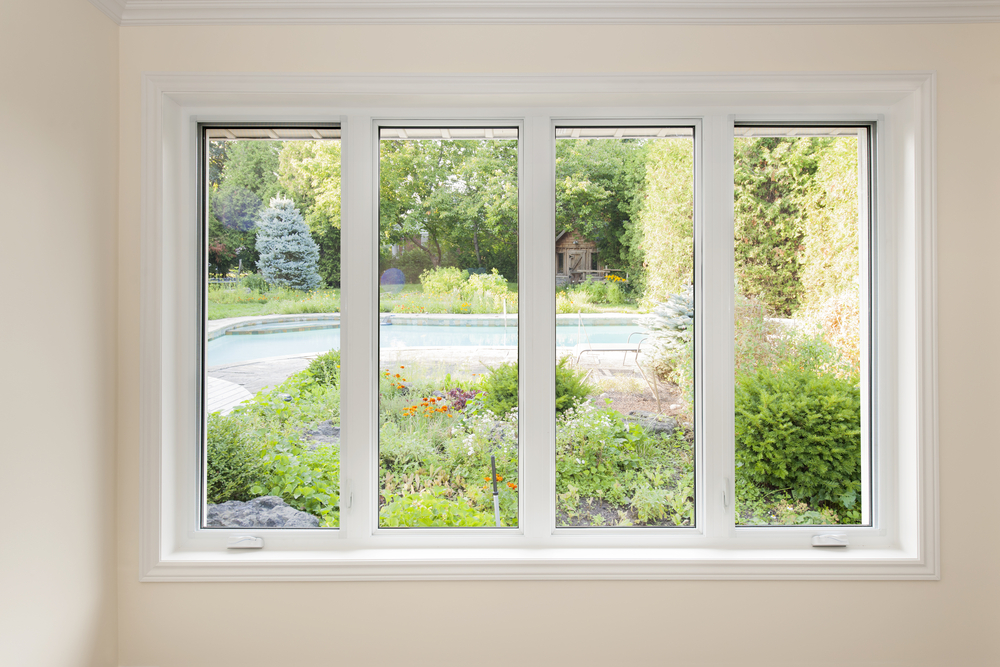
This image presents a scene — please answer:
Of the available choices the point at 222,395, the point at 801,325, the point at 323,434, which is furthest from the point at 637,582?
the point at 222,395

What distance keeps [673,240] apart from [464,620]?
4.79ft

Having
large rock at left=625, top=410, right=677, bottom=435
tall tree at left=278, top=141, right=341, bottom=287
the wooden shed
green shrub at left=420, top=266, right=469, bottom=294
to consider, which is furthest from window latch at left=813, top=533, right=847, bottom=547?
tall tree at left=278, top=141, right=341, bottom=287

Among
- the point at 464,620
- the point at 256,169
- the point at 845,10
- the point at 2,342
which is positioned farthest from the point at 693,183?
the point at 2,342

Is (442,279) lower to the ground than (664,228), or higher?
lower

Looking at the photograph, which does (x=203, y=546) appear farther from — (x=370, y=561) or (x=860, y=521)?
(x=860, y=521)

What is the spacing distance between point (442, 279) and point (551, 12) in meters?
0.93

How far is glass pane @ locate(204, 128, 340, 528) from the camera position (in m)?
1.89

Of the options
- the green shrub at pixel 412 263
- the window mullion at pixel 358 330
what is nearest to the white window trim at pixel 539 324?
the window mullion at pixel 358 330

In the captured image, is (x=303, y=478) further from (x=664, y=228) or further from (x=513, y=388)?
(x=664, y=228)

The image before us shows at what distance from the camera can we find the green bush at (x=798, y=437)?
1.87m

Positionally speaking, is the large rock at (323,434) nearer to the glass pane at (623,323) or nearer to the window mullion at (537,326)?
the window mullion at (537,326)

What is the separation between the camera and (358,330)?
72.8 inches

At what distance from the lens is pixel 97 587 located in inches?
64.9

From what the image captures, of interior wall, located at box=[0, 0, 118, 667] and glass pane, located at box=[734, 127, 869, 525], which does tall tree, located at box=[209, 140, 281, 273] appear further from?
glass pane, located at box=[734, 127, 869, 525]
